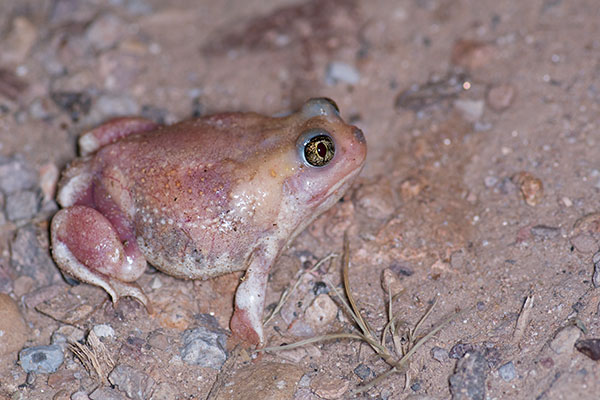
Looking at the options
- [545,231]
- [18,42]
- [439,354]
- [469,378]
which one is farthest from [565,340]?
[18,42]

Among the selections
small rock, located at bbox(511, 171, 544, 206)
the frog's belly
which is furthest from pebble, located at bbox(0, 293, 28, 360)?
small rock, located at bbox(511, 171, 544, 206)

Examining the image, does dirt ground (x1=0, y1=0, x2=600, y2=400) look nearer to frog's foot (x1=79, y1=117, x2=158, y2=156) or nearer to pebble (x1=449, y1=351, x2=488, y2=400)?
pebble (x1=449, y1=351, x2=488, y2=400)

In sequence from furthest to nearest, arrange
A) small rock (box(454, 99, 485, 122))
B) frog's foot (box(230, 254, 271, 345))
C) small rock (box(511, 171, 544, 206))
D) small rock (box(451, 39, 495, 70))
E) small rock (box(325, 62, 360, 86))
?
small rock (box(325, 62, 360, 86)) → small rock (box(451, 39, 495, 70)) → small rock (box(454, 99, 485, 122)) → small rock (box(511, 171, 544, 206)) → frog's foot (box(230, 254, 271, 345))

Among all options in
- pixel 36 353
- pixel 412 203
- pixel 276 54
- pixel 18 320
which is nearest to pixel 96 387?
pixel 36 353

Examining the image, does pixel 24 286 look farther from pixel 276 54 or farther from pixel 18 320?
pixel 276 54

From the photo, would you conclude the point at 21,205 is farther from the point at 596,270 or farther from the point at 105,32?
the point at 596,270

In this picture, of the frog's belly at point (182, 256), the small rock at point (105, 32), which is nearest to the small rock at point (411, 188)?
the frog's belly at point (182, 256)
